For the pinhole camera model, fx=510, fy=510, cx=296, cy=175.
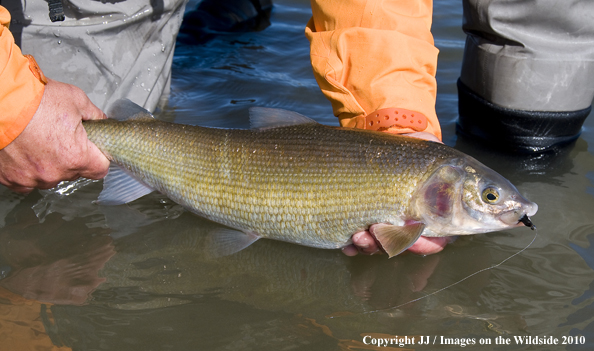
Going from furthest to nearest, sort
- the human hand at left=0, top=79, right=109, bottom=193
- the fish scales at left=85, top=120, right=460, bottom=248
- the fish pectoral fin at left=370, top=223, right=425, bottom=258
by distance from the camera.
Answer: the human hand at left=0, top=79, right=109, bottom=193
the fish scales at left=85, top=120, right=460, bottom=248
the fish pectoral fin at left=370, top=223, right=425, bottom=258

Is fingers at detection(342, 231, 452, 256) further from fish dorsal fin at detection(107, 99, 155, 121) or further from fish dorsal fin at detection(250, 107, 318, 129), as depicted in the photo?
fish dorsal fin at detection(107, 99, 155, 121)

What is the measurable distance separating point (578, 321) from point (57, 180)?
2.93 metres

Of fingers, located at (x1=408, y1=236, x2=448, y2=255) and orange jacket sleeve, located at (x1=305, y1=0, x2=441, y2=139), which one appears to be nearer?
fingers, located at (x1=408, y1=236, x2=448, y2=255)

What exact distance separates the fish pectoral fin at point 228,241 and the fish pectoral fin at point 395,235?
75 cm

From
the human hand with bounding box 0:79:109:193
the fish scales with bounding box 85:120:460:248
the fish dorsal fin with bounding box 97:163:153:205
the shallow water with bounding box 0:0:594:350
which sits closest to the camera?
the shallow water with bounding box 0:0:594:350

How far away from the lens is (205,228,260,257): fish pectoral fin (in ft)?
9.81

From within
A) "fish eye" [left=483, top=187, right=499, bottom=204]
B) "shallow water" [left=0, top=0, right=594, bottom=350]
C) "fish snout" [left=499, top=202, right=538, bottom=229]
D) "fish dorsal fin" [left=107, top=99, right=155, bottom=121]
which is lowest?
"shallow water" [left=0, top=0, right=594, bottom=350]

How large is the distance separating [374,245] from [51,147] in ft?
6.10

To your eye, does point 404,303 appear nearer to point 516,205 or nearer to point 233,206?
point 516,205

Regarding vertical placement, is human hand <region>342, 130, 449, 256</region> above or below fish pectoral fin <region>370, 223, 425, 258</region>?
below

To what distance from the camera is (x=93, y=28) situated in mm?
3785

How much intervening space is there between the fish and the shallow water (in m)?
0.22

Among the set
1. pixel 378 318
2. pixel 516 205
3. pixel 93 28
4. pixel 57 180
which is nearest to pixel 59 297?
pixel 57 180

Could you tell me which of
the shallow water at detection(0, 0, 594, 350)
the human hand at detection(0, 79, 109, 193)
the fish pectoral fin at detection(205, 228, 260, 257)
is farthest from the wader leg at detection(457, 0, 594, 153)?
the human hand at detection(0, 79, 109, 193)
